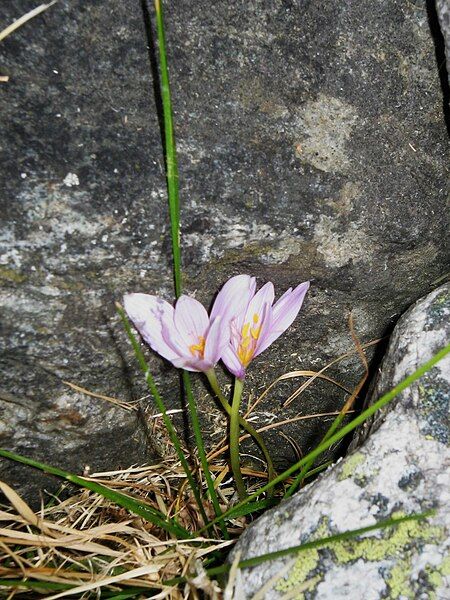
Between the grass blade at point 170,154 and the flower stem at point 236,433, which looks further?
the flower stem at point 236,433

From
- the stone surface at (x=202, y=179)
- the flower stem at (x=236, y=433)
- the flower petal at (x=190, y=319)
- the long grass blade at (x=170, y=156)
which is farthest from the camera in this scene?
the flower stem at (x=236, y=433)

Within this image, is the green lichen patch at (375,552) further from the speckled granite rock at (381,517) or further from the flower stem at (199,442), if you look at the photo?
the flower stem at (199,442)

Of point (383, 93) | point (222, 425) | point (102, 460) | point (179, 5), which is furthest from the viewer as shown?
point (222, 425)

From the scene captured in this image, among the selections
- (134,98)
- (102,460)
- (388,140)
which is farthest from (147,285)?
(388,140)

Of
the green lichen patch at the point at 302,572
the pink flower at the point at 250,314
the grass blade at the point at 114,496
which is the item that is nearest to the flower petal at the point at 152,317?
the pink flower at the point at 250,314

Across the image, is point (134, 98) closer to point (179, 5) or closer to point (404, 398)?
point (179, 5)

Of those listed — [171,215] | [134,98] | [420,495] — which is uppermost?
[134,98]

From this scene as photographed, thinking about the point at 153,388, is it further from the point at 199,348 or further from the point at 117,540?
the point at 117,540

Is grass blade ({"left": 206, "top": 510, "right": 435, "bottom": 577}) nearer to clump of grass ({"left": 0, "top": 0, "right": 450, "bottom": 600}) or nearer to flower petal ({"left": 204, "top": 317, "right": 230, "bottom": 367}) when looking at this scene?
clump of grass ({"left": 0, "top": 0, "right": 450, "bottom": 600})
